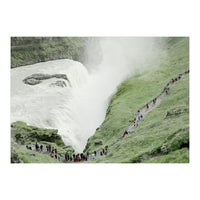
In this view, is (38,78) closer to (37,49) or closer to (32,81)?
(32,81)

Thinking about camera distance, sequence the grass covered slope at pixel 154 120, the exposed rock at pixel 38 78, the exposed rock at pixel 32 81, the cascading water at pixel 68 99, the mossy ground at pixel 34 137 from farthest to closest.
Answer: the exposed rock at pixel 38 78, the exposed rock at pixel 32 81, the cascading water at pixel 68 99, the mossy ground at pixel 34 137, the grass covered slope at pixel 154 120

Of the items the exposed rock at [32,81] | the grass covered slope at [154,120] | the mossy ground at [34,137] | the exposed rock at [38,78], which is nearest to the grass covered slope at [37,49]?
the exposed rock at [38,78]

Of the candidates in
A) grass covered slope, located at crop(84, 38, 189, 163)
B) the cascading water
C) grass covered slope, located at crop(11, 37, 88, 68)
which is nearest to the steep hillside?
grass covered slope, located at crop(11, 37, 88, 68)

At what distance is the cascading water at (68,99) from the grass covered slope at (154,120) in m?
5.30

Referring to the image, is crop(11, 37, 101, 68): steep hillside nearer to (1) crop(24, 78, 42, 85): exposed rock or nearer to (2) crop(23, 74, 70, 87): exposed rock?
(2) crop(23, 74, 70, 87): exposed rock

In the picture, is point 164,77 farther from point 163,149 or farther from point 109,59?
point 163,149

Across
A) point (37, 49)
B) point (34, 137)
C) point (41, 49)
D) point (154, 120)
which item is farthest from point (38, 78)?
point (154, 120)

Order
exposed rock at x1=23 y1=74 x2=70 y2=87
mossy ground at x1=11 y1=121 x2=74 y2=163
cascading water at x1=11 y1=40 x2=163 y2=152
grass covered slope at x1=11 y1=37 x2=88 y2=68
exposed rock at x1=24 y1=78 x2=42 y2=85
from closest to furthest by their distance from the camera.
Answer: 1. mossy ground at x1=11 y1=121 x2=74 y2=163
2. cascading water at x1=11 y1=40 x2=163 y2=152
3. exposed rock at x1=24 y1=78 x2=42 y2=85
4. exposed rock at x1=23 y1=74 x2=70 y2=87
5. grass covered slope at x1=11 y1=37 x2=88 y2=68

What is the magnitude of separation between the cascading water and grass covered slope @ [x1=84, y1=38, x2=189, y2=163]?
530 centimetres

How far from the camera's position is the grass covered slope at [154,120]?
26688 mm

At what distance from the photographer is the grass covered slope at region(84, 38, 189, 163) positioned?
87.6 ft

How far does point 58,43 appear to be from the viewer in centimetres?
9662

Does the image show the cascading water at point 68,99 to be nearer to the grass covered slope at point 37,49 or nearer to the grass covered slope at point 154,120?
the grass covered slope at point 37,49

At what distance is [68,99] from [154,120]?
3155cm
